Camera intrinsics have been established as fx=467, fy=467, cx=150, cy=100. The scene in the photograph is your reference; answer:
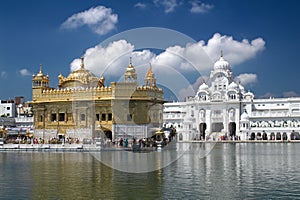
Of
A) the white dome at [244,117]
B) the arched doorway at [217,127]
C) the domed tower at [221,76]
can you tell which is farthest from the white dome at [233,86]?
the white dome at [244,117]

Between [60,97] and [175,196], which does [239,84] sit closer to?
[60,97]

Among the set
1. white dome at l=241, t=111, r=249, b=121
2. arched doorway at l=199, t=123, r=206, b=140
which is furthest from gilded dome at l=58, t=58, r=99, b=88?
arched doorway at l=199, t=123, r=206, b=140

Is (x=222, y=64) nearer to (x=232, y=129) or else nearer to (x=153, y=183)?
(x=232, y=129)

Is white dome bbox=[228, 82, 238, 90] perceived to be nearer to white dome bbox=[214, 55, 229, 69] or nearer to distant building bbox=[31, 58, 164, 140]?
white dome bbox=[214, 55, 229, 69]

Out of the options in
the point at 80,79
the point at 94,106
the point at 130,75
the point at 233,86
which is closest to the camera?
the point at 130,75

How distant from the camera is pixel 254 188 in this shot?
49.2 feet

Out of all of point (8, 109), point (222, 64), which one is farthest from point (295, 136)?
point (8, 109)

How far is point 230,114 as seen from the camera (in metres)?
81.9

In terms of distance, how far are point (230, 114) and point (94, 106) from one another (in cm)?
4182

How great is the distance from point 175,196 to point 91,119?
3232cm

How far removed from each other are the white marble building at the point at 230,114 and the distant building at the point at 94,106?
101 ft

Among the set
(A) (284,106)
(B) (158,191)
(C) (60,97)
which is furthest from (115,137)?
(A) (284,106)

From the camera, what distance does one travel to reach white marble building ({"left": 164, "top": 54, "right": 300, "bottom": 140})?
250 ft

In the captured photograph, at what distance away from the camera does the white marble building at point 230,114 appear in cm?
7619
